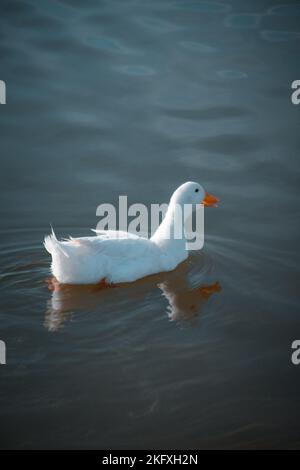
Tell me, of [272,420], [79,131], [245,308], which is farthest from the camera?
[79,131]

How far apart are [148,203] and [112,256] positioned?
5.96 ft

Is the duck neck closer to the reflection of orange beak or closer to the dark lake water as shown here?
the dark lake water

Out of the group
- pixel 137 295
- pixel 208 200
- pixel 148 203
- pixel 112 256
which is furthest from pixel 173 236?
pixel 148 203

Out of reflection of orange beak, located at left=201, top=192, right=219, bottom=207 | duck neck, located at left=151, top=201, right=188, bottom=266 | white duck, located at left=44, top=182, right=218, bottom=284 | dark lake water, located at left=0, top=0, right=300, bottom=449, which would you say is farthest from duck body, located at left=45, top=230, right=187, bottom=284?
reflection of orange beak, located at left=201, top=192, right=219, bottom=207

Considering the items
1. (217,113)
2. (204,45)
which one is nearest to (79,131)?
(217,113)

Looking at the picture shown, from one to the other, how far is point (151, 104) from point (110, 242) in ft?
14.8

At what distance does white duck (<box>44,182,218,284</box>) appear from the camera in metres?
6.37

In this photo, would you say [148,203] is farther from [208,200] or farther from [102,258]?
[102,258]

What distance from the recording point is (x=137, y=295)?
21.2 ft

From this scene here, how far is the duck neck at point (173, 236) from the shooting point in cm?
716

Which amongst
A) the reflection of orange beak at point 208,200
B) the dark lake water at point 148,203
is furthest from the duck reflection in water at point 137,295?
the reflection of orange beak at point 208,200

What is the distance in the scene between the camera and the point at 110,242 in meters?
6.53

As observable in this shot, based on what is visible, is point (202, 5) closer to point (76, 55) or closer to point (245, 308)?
point (76, 55)

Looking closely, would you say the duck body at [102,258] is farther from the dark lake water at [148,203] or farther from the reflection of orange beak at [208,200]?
the reflection of orange beak at [208,200]
